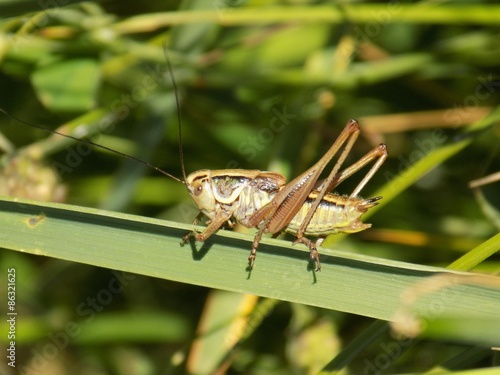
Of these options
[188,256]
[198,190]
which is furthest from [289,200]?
[188,256]

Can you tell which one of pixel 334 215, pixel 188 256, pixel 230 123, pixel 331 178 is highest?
pixel 230 123

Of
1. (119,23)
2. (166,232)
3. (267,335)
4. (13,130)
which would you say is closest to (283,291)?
(166,232)

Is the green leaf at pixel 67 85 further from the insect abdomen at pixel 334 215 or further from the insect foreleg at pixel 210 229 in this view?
the insect abdomen at pixel 334 215

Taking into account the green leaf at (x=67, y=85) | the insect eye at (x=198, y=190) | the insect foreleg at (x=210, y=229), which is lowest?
the insect foreleg at (x=210, y=229)

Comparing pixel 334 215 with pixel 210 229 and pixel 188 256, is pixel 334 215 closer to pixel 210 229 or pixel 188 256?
pixel 210 229

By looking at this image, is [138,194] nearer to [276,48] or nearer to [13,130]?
[13,130]

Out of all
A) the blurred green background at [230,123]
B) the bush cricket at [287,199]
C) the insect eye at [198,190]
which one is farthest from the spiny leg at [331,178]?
the blurred green background at [230,123]

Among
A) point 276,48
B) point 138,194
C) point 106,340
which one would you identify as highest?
point 276,48
